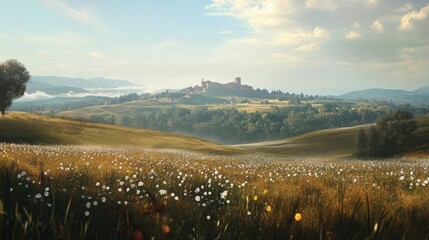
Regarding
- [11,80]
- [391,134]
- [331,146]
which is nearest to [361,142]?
[331,146]

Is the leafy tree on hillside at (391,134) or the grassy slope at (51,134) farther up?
the grassy slope at (51,134)

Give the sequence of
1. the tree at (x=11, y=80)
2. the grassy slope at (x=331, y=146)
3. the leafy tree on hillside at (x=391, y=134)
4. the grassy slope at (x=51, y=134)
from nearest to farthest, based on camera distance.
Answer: the grassy slope at (x=51, y=134)
the tree at (x=11, y=80)
the leafy tree on hillside at (x=391, y=134)
the grassy slope at (x=331, y=146)

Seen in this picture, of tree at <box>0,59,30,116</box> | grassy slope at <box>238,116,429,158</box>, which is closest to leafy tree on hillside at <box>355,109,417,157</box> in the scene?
grassy slope at <box>238,116,429,158</box>

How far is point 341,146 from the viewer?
114 metres

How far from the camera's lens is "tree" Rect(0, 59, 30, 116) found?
213ft

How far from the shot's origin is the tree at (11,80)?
64.9 m

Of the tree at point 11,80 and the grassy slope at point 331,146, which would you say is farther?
the grassy slope at point 331,146

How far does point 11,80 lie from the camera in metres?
66.2

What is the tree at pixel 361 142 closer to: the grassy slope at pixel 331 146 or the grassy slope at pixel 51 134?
the grassy slope at pixel 331 146

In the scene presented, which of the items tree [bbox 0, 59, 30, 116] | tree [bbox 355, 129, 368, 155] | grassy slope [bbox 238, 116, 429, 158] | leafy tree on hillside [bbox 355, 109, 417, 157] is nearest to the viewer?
tree [bbox 0, 59, 30, 116]

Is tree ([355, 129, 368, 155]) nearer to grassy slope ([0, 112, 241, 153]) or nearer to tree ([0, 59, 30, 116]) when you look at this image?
grassy slope ([0, 112, 241, 153])

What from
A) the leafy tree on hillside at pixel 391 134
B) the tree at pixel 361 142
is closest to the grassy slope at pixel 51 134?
the leafy tree on hillside at pixel 391 134

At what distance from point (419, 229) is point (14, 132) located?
4977cm

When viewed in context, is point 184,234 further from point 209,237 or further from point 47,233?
point 47,233
